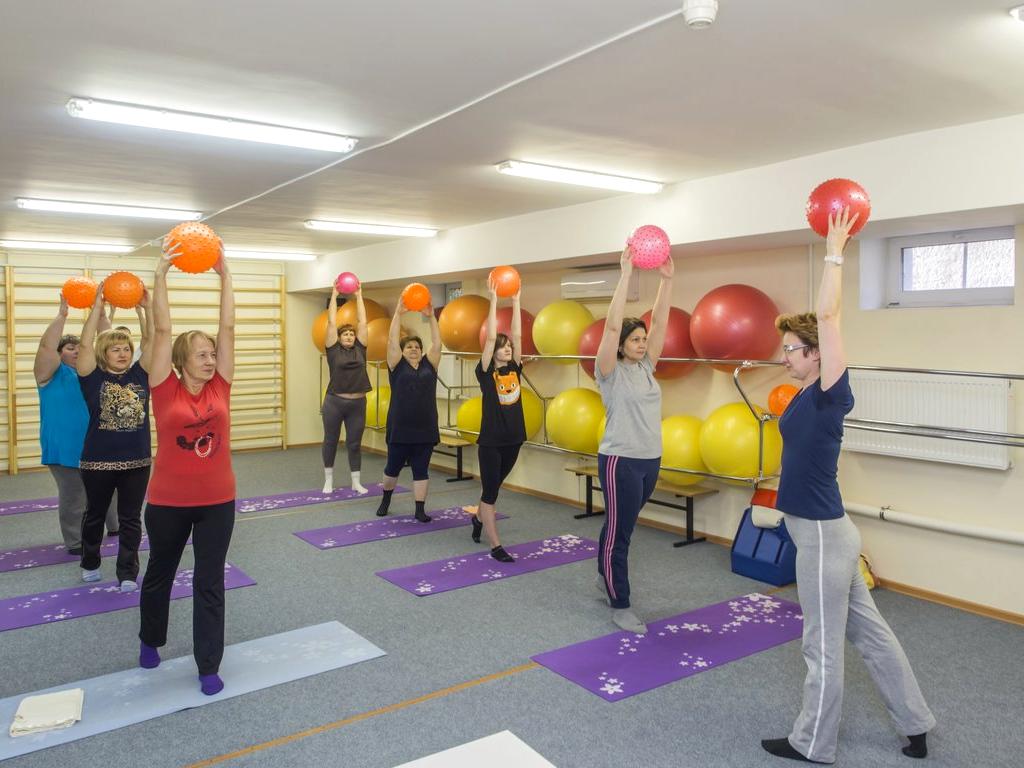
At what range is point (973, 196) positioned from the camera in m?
3.40

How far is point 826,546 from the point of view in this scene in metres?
2.37

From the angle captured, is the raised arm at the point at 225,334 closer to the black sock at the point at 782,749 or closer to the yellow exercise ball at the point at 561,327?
the black sock at the point at 782,749

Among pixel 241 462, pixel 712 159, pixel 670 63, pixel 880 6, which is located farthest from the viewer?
pixel 241 462

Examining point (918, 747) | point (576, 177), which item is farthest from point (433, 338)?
point (918, 747)

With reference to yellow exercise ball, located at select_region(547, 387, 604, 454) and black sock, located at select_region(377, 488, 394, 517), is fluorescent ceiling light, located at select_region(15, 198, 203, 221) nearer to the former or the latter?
black sock, located at select_region(377, 488, 394, 517)

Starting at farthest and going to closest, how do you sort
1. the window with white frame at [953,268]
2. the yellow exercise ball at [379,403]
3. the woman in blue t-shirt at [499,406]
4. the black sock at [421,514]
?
the yellow exercise ball at [379,403], the black sock at [421,514], the woman in blue t-shirt at [499,406], the window with white frame at [953,268]

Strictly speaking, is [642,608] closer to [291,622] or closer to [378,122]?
[291,622]

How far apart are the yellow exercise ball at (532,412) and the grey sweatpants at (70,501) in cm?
300

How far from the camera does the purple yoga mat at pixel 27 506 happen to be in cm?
616

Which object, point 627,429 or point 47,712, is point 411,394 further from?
point 47,712

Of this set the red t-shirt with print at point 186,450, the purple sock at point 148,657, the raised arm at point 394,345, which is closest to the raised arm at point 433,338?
the raised arm at point 394,345

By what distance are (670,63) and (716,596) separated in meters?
2.67

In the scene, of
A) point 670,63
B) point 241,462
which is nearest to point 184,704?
point 670,63

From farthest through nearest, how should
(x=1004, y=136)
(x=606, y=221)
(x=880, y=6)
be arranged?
1. (x=606, y=221)
2. (x=1004, y=136)
3. (x=880, y=6)
